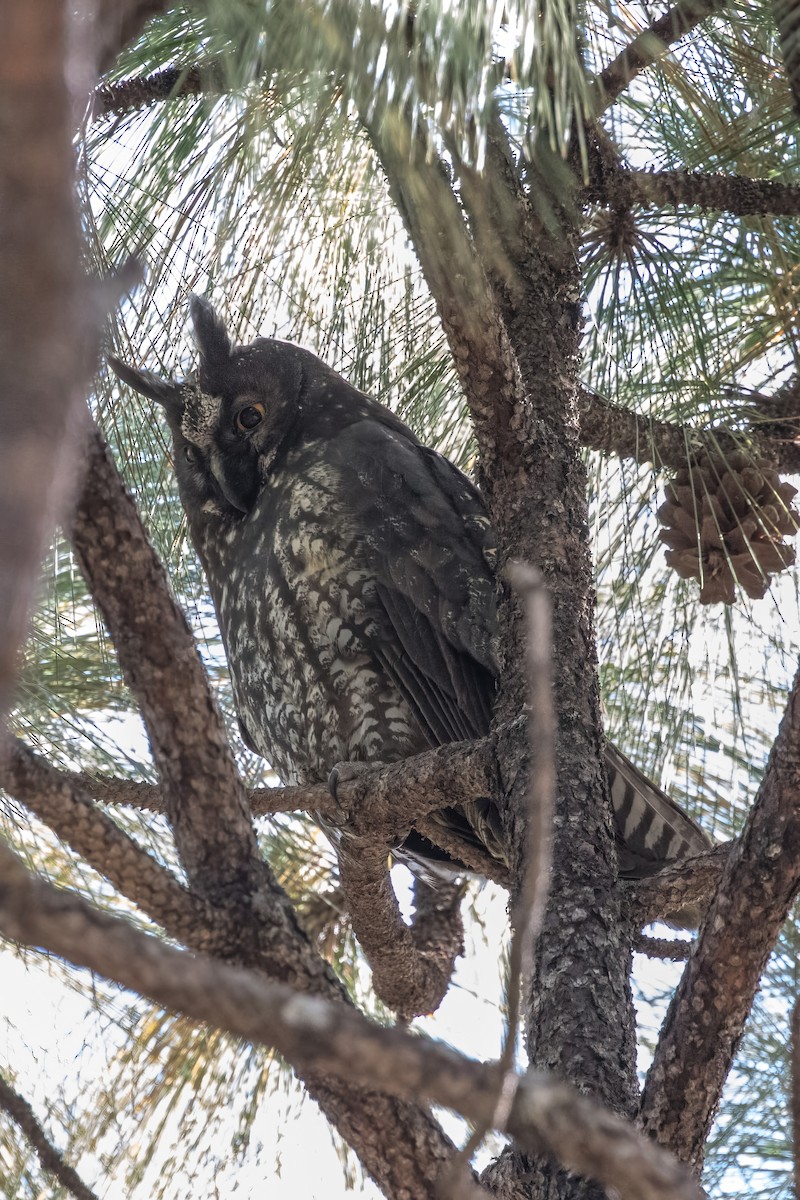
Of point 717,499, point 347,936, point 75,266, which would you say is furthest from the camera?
point 347,936

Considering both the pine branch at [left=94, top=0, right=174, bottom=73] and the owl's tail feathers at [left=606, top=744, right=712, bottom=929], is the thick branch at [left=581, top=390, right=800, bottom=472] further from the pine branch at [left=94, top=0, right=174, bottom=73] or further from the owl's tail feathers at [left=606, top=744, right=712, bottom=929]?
the pine branch at [left=94, top=0, right=174, bottom=73]

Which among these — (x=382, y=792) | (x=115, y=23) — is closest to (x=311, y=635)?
(x=382, y=792)

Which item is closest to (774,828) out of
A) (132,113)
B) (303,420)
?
(132,113)

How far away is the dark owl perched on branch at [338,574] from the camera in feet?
7.50

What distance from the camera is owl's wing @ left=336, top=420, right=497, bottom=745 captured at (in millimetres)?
2277

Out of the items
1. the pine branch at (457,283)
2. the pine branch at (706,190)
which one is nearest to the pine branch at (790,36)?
the pine branch at (706,190)

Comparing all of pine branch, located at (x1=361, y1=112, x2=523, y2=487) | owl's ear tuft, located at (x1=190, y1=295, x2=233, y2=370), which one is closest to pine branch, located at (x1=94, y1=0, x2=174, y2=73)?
pine branch, located at (x1=361, y1=112, x2=523, y2=487)

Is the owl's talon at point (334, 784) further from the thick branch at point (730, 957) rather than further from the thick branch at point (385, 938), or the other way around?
the thick branch at point (730, 957)

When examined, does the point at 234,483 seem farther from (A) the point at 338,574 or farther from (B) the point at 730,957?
(B) the point at 730,957

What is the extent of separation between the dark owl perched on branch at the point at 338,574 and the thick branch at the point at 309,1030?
4.68 ft

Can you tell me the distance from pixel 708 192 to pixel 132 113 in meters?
0.91

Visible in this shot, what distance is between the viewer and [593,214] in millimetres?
2285

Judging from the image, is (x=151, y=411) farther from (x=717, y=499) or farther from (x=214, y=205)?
(x=717, y=499)

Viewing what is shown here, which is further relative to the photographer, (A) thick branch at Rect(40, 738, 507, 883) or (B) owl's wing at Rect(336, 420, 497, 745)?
(B) owl's wing at Rect(336, 420, 497, 745)
